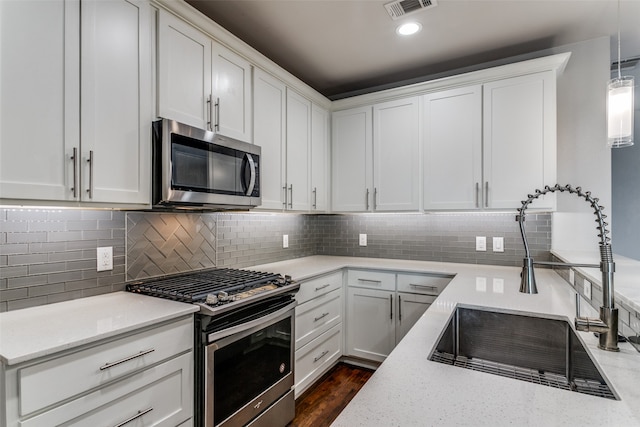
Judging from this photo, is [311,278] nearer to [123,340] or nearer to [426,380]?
[123,340]

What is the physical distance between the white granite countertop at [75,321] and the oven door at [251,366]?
0.28 meters

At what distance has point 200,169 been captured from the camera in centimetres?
179

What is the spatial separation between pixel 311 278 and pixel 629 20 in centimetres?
284

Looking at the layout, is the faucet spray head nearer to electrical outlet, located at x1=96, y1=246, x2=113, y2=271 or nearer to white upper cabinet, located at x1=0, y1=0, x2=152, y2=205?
white upper cabinet, located at x1=0, y1=0, x2=152, y2=205

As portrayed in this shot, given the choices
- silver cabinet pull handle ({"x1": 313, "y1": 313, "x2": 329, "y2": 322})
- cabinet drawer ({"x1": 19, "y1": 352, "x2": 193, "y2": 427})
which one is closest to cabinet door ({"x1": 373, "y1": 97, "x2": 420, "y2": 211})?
silver cabinet pull handle ({"x1": 313, "y1": 313, "x2": 329, "y2": 322})

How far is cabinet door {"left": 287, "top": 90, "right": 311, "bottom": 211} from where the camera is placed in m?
2.70

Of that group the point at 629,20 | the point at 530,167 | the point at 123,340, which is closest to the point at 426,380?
the point at 123,340

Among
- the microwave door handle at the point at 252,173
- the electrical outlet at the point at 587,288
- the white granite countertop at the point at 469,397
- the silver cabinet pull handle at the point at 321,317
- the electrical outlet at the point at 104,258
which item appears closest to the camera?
the white granite countertop at the point at 469,397

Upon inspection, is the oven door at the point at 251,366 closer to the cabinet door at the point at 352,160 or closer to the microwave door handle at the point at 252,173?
the microwave door handle at the point at 252,173

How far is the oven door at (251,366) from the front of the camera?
1536 mm

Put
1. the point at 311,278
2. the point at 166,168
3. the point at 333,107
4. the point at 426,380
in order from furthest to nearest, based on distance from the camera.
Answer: the point at 333,107
the point at 311,278
the point at 166,168
the point at 426,380

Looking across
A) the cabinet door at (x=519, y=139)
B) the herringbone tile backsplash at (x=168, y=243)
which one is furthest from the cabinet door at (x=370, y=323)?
the herringbone tile backsplash at (x=168, y=243)

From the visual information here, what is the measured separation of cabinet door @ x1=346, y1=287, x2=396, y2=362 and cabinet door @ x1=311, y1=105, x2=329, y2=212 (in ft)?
2.86

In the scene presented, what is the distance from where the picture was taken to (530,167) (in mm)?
2426
